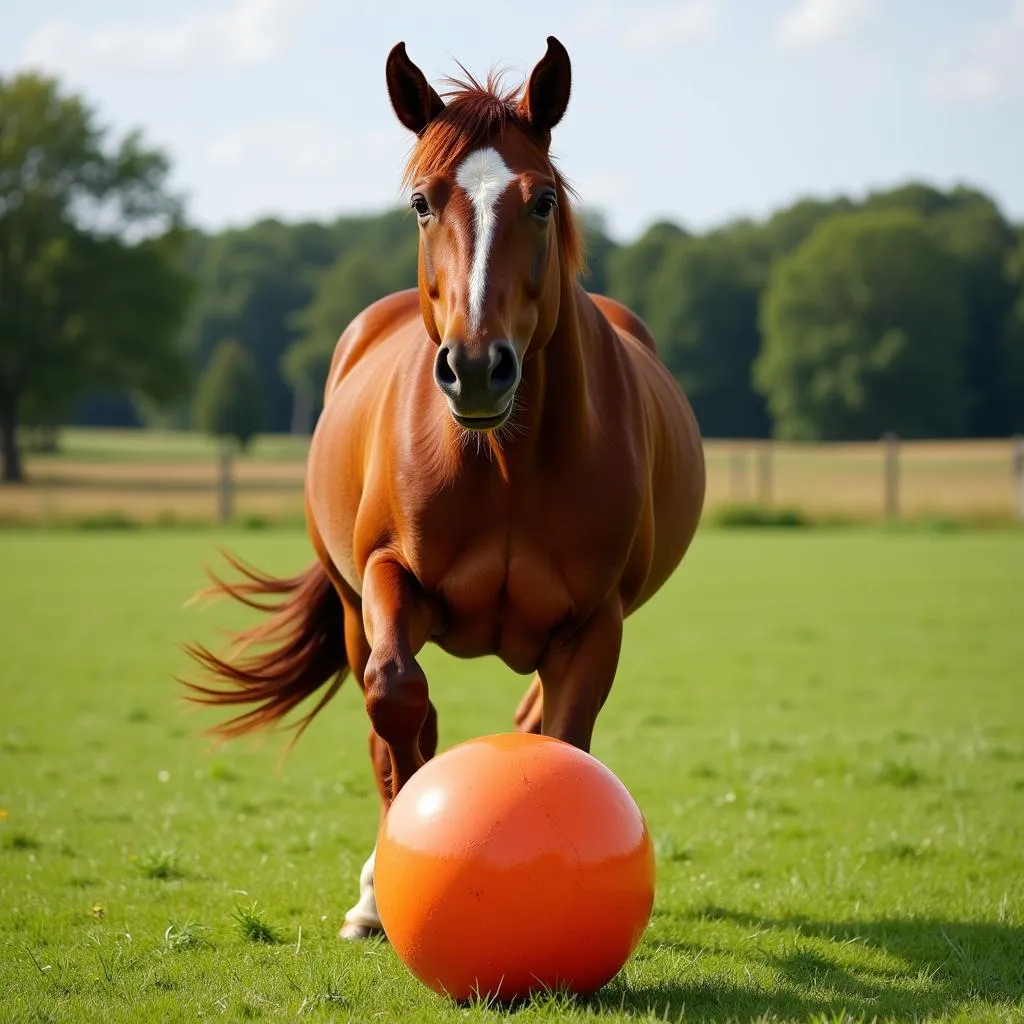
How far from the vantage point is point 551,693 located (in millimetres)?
4461

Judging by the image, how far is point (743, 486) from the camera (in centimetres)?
3897

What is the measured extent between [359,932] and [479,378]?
2264 mm

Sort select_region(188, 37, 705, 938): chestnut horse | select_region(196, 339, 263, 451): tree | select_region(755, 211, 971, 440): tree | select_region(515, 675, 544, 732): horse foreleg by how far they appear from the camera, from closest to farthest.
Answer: select_region(188, 37, 705, 938): chestnut horse
select_region(515, 675, 544, 732): horse foreleg
select_region(755, 211, 971, 440): tree
select_region(196, 339, 263, 451): tree

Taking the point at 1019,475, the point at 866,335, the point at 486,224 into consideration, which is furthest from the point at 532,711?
the point at 866,335

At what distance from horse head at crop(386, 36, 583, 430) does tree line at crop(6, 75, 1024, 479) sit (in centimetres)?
1743

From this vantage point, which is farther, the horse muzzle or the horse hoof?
the horse hoof

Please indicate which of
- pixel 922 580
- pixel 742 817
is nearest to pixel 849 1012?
pixel 742 817

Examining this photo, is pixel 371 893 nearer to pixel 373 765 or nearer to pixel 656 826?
pixel 373 765

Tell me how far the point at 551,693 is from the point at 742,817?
2.83m

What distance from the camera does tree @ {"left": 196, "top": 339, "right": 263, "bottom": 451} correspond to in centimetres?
7494

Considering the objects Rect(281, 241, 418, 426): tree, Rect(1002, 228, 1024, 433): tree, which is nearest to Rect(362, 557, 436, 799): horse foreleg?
Rect(1002, 228, 1024, 433): tree

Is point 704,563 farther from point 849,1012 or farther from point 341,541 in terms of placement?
point 849,1012

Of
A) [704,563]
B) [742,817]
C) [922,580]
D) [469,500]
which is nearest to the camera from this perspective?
[469,500]

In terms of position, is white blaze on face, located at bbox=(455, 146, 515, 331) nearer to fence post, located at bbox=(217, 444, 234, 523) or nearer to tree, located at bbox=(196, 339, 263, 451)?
fence post, located at bbox=(217, 444, 234, 523)
